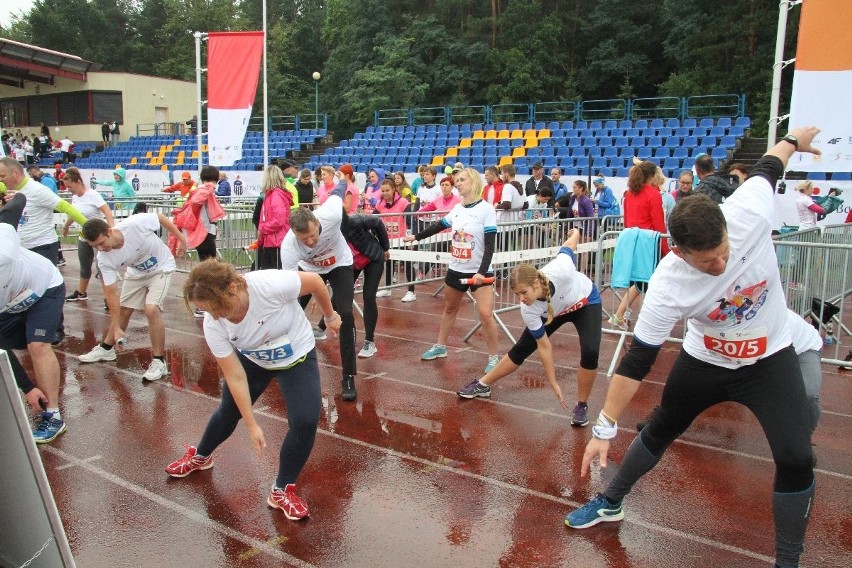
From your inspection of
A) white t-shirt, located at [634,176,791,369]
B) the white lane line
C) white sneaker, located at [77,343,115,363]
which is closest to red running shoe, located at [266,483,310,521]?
the white lane line

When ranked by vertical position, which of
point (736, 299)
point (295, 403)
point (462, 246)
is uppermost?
point (736, 299)

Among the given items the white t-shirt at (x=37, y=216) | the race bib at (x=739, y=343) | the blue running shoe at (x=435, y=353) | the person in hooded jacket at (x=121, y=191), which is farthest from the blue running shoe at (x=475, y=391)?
the person in hooded jacket at (x=121, y=191)

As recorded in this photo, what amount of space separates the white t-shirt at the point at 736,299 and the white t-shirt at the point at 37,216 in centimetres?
711

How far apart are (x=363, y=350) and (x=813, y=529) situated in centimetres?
488

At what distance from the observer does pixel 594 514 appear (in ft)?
13.5

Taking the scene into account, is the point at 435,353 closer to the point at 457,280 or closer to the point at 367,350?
the point at 367,350

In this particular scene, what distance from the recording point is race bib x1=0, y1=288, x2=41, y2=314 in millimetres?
5215

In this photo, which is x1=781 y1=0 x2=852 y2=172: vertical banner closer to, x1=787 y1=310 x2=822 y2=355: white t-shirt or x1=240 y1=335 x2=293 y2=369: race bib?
x1=787 y1=310 x2=822 y2=355: white t-shirt

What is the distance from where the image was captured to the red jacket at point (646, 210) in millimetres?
7988

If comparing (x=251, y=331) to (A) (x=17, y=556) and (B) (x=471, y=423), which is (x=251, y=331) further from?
(B) (x=471, y=423)

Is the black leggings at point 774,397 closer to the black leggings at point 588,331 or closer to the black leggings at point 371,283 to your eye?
the black leggings at point 588,331

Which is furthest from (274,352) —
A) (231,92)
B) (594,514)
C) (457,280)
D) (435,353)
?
(231,92)

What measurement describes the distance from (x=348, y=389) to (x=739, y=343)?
12.8 ft

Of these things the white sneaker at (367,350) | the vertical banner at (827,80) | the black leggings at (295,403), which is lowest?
the white sneaker at (367,350)
